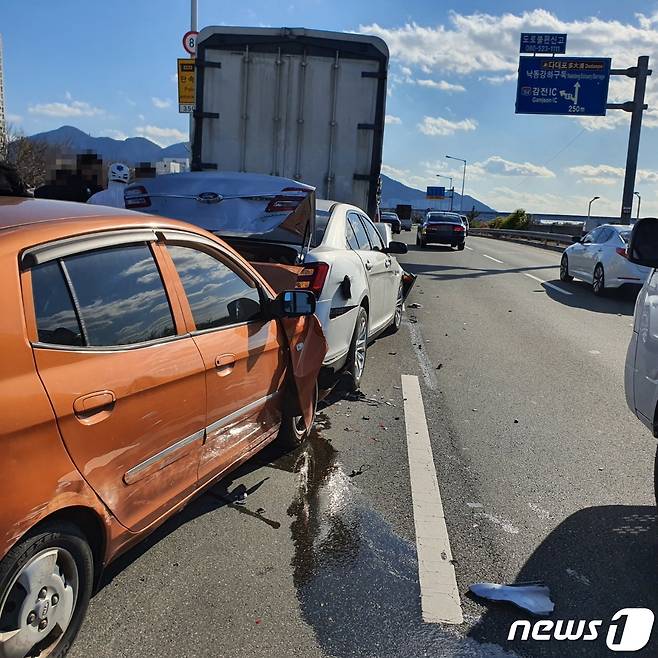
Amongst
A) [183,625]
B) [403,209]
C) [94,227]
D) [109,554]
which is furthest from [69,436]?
[403,209]

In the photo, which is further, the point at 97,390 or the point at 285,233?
the point at 285,233

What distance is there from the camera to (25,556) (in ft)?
6.98

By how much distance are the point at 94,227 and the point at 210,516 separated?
5.96ft

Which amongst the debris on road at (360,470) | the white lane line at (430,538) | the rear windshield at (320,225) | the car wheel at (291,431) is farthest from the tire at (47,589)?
the rear windshield at (320,225)

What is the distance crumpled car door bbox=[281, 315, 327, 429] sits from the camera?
4180mm

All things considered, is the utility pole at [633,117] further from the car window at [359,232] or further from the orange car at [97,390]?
the orange car at [97,390]

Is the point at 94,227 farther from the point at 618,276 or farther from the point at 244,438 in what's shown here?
the point at 618,276

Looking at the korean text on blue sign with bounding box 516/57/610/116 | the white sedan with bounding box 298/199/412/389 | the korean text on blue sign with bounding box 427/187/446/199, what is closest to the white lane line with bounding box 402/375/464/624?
the white sedan with bounding box 298/199/412/389

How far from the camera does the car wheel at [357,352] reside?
593 centimetres

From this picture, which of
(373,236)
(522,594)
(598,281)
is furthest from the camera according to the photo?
(598,281)

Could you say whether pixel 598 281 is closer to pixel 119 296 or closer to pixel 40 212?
pixel 119 296

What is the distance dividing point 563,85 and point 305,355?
82.9 feet

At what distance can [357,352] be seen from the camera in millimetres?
6059

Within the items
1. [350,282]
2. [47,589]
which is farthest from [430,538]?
[350,282]
